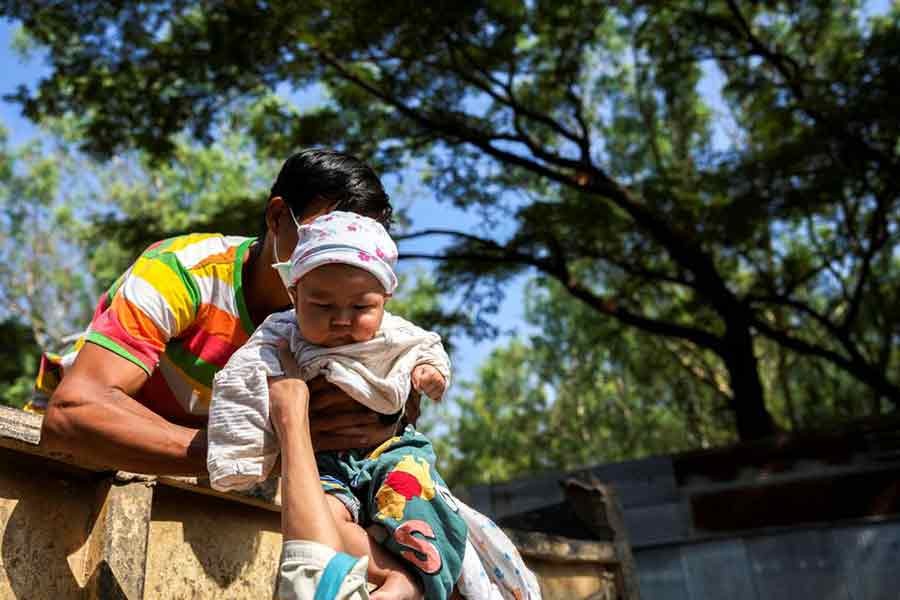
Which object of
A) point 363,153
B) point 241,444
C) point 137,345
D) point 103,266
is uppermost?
point 103,266

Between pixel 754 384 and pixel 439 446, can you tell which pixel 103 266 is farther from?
pixel 754 384

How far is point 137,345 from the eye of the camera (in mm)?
2020

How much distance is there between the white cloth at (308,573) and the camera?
4.69 ft

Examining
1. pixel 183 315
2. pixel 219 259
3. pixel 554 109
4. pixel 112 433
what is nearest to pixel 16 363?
pixel 554 109

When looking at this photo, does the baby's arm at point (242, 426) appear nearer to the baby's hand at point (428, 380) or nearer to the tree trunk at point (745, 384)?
the baby's hand at point (428, 380)

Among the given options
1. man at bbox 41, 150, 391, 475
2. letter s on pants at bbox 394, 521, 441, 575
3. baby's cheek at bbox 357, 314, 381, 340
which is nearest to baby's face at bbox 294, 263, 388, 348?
baby's cheek at bbox 357, 314, 381, 340

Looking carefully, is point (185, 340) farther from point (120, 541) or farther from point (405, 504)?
point (405, 504)

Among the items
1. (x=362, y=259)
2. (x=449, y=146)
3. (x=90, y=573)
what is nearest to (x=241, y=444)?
(x=362, y=259)

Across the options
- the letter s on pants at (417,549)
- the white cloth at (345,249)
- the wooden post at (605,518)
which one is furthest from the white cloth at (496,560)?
the wooden post at (605,518)

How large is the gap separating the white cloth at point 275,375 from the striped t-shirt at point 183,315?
34 cm

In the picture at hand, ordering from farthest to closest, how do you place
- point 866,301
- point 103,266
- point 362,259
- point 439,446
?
point 439,446, point 103,266, point 866,301, point 362,259

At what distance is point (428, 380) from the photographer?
76.9 inches

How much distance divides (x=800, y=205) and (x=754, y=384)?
2156 millimetres

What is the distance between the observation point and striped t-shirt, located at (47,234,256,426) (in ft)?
6.91
